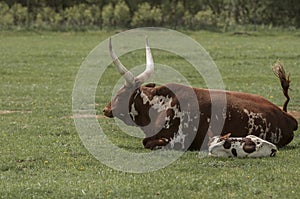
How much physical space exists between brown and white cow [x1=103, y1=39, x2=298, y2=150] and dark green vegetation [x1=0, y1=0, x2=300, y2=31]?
47.4 m

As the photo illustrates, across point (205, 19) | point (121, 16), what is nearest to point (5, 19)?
point (121, 16)

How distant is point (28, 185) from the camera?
8.90 meters

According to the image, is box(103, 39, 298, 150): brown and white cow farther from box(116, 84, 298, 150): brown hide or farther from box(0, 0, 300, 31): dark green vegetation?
box(0, 0, 300, 31): dark green vegetation

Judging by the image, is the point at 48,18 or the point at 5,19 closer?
the point at 5,19

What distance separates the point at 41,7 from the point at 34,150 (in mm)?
63550

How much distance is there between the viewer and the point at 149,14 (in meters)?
67.2

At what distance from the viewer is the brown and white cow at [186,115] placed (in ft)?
37.0

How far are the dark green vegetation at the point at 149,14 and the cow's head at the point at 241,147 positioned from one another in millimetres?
48777

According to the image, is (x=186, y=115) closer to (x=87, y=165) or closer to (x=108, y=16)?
(x=87, y=165)

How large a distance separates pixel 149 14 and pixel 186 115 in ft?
185

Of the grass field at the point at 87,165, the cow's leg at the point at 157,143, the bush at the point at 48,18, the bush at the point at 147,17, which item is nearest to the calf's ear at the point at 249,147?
the grass field at the point at 87,165

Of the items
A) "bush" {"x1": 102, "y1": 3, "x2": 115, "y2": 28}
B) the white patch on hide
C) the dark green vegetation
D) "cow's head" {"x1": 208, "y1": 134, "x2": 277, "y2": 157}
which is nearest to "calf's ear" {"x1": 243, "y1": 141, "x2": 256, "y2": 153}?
"cow's head" {"x1": 208, "y1": 134, "x2": 277, "y2": 157}

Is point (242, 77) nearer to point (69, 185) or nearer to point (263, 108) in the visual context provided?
point (263, 108)

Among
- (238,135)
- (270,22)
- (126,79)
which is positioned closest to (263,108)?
(238,135)
